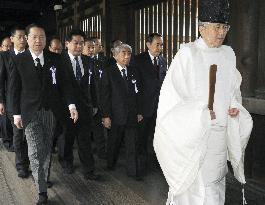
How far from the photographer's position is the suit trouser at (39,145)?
4.31 meters

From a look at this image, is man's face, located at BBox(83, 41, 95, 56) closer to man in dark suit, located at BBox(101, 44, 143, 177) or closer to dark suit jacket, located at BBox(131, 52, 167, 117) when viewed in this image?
dark suit jacket, located at BBox(131, 52, 167, 117)

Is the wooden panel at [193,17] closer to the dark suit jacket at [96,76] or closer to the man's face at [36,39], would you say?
the dark suit jacket at [96,76]

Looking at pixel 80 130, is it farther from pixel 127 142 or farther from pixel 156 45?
pixel 156 45

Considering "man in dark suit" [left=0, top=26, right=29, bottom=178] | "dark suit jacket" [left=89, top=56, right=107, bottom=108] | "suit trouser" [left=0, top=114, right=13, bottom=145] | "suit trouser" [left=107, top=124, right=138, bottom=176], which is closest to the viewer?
"suit trouser" [left=107, top=124, right=138, bottom=176]

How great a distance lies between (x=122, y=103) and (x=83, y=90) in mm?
696

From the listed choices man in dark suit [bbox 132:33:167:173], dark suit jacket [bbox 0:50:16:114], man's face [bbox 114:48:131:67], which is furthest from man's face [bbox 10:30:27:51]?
man in dark suit [bbox 132:33:167:173]

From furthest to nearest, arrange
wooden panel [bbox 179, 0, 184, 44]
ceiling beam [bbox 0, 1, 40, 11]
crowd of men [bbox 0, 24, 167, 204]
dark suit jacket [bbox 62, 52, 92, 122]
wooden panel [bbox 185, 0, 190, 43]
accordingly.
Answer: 1. ceiling beam [bbox 0, 1, 40, 11]
2. wooden panel [bbox 179, 0, 184, 44]
3. wooden panel [bbox 185, 0, 190, 43]
4. dark suit jacket [bbox 62, 52, 92, 122]
5. crowd of men [bbox 0, 24, 167, 204]

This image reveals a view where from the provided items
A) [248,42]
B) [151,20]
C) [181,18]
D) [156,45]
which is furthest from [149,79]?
[151,20]

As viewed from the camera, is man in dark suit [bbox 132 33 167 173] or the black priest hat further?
man in dark suit [bbox 132 33 167 173]

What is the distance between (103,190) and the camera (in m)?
4.87

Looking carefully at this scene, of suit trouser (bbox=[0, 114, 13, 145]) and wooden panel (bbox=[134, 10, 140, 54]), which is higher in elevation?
wooden panel (bbox=[134, 10, 140, 54])

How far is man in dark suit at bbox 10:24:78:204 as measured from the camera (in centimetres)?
432

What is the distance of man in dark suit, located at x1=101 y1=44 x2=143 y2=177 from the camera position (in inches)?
212

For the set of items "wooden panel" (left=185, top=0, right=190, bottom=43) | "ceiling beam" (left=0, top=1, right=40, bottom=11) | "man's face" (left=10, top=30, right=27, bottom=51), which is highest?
"ceiling beam" (left=0, top=1, right=40, bottom=11)
